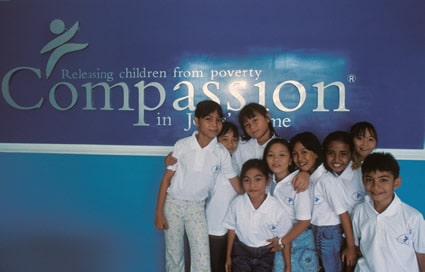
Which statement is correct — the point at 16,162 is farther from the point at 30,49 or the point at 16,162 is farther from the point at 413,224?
the point at 413,224

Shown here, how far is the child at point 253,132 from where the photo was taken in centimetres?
194

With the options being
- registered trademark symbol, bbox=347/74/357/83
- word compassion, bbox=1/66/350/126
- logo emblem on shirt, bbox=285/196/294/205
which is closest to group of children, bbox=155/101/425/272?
logo emblem on shirt, bbox=285/196/294/205

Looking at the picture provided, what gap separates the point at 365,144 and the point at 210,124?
31.7 inches

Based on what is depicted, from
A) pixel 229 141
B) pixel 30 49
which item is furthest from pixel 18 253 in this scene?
pixel 229 141

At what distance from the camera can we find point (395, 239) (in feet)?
5.40

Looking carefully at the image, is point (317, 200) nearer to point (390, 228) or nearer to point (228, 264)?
point (390, 228)

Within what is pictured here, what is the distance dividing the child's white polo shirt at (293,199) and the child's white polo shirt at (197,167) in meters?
0.26

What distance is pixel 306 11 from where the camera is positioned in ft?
6.51

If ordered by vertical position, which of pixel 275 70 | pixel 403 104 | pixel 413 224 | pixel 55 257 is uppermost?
pixel 275 70

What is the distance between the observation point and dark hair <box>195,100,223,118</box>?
1904 millimetres

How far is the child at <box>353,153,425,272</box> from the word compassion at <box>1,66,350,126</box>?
18.2 inches

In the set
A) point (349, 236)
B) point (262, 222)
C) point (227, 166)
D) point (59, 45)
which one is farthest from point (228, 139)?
point (59, 45)

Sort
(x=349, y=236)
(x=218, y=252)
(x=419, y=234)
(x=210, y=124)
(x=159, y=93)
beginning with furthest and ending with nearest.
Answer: (x=159, y=93), (x=218, y=252), (x=210, y=124), (x=349, y=236), (x=419, y=234)

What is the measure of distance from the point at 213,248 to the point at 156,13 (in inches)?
54.4
